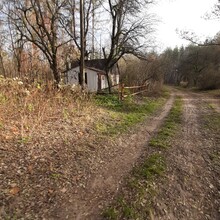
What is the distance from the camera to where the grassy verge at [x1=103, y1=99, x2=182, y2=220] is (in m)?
2.68

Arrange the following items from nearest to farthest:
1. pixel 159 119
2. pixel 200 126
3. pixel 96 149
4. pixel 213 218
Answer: pixel 213 218 < pixel 96 149 < pixel 200 126 < pixel 159 119

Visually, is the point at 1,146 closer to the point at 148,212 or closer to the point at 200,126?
the point at 148,212

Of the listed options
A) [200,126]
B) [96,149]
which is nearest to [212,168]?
[96,149]

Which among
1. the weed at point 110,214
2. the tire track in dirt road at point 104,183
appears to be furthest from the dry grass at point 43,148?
the weed at point 110,214

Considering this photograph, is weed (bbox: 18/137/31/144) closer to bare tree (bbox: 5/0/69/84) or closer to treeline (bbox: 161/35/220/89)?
bare tree (bbox: 5/0/69/84)

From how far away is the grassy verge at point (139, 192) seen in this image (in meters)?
2.68

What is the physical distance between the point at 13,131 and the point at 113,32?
12967mm

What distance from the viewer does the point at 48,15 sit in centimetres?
1438

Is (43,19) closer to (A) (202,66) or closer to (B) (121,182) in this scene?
(B) (121,182)

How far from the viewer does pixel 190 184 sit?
3.48 metres

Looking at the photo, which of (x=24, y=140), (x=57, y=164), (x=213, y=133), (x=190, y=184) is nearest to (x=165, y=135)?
(x=213, y=133)

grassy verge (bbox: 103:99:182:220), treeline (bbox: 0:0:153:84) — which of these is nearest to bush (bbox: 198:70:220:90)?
treeline (bbox: 0:0:153:84)

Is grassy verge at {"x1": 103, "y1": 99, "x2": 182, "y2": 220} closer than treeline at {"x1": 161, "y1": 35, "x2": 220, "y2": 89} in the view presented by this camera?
Yes

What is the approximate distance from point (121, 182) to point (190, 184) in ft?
4.11
